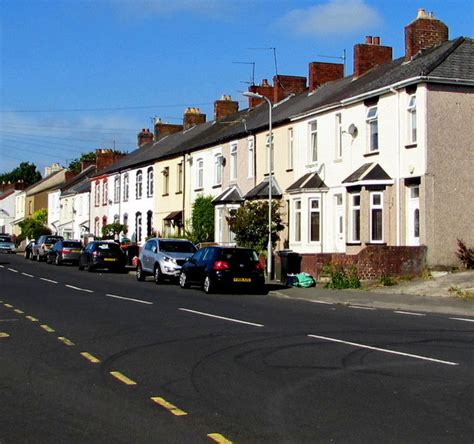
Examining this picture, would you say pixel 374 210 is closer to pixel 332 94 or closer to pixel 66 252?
pixel 332 94

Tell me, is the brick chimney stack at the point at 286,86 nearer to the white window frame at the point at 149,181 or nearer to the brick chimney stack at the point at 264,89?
the brick chimney stack at the point at 264,89

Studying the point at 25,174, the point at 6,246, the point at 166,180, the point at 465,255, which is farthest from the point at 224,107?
the point at 25,174

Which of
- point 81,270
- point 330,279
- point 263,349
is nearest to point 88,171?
point 81,270

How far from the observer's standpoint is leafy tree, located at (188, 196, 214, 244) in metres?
43.5

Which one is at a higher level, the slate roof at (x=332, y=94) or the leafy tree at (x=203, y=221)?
the slate roof at (x=332, y=94)

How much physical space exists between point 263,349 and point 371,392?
344 centimetres

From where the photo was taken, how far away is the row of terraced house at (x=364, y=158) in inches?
1043

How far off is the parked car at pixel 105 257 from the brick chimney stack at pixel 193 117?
20344 mm

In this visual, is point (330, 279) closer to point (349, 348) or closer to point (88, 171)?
point (349, 348)

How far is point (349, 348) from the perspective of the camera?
1209 cm

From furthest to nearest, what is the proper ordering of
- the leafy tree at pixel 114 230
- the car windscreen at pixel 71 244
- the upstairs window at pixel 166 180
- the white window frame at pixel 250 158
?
the leafy tree at pixel 114 230
the upstairs window at pixel 166 180
the car windscreen at pixel 71 244
the white window frame at pixel 250 158

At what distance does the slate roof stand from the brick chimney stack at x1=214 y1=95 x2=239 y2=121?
76 cm

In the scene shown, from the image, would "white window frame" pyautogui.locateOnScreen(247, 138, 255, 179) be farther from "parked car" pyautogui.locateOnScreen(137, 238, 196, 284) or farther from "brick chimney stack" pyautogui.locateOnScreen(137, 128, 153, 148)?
"brick chimney stack" pyautogui.locateOnScreen(137, 128, 153, 148)

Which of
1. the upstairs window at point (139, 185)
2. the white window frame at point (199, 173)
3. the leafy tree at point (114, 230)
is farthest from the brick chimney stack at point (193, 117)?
the white window frame at point (199, 173)
